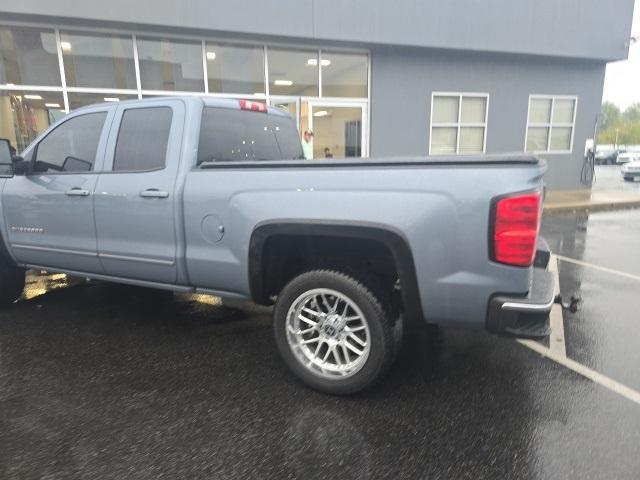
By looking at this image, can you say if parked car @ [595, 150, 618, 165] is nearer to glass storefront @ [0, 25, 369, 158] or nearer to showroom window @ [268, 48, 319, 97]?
glass storefront @ [0, 25, 369, 158]

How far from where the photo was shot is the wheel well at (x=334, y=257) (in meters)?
2.65

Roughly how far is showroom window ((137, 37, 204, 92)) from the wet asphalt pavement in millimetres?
7685

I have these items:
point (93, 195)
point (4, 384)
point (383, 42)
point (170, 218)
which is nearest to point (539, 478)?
point (170, 218)

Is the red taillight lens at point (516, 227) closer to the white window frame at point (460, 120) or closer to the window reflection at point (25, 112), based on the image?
the window reflection at point (25, 112)

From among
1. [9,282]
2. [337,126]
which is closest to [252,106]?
[9,282]

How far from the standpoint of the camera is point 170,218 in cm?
334

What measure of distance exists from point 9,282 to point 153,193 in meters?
2.35

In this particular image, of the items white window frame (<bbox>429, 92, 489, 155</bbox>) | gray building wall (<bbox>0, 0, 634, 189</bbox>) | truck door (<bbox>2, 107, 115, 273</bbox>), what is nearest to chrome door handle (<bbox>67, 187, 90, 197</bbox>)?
truck door (<bbox>2, 107, 115, 273</bbox>)

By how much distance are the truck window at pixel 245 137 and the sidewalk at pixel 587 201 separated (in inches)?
346

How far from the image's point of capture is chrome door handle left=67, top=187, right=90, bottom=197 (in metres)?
3.75

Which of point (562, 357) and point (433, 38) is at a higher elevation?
point (433, 38)

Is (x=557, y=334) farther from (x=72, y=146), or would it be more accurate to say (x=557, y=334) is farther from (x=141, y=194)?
(x=72, y=146)

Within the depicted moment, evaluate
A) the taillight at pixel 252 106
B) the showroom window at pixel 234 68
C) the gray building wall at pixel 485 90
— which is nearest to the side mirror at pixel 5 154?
the taillight at pixel 252 106

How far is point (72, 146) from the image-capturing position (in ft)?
13.4
